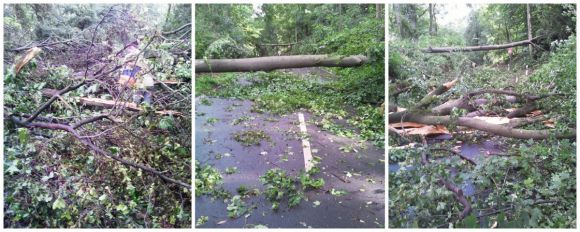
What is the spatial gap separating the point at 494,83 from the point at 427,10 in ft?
2.00

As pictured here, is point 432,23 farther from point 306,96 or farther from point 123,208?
point 123,208

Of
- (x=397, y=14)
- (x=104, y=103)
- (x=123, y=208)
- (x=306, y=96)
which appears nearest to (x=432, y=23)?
(x=397, y=14)

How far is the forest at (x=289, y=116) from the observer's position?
2.66 metres

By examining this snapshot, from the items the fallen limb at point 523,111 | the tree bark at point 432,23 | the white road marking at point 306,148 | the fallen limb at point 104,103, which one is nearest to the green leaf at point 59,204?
the fallen limb at point 104,103

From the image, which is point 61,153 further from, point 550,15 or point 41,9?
point 550,15

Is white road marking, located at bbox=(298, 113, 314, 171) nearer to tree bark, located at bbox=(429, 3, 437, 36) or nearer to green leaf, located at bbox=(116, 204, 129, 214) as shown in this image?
tree bark, located at bbox=(429, 3, 437, 36)

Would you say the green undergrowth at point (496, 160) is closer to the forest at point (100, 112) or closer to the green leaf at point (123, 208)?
the forest at point (100, 112)

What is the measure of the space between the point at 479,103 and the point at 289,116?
1.16m

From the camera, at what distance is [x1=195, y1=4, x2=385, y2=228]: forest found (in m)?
2.66

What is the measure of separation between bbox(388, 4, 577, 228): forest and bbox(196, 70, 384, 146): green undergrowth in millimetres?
148

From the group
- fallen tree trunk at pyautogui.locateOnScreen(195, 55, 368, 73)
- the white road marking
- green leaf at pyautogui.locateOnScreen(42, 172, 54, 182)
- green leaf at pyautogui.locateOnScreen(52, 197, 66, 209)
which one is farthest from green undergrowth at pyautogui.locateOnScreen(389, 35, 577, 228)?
green leaf at pyautogui.locateOnScreen(42, 172, 54, 182)

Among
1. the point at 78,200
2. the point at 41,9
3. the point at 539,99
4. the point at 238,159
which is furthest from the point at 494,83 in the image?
the point at 41,9

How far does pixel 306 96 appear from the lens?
2840mm

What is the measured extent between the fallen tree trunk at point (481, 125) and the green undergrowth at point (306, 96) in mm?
159
